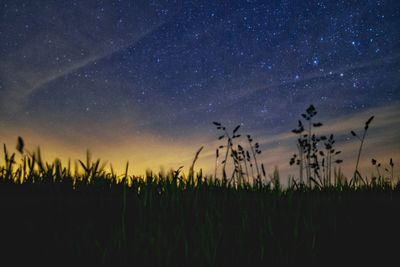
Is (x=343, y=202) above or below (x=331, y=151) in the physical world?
below

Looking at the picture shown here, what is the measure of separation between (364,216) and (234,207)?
4.03 ft

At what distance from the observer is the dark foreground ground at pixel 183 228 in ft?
9.45

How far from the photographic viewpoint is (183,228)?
10.2 ft

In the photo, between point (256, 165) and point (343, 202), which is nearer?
point (343, 202)

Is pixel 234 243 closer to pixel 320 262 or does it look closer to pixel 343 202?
pixel 320 262

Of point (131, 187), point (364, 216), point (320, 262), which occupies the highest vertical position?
point (131, 187)

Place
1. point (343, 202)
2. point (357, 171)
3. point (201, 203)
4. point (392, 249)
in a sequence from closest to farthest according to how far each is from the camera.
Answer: point (392, 249) < point (201, 203) < point (343, 202) < point (357, 171)

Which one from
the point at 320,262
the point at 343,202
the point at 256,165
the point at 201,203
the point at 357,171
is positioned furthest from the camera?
the point at 256,165

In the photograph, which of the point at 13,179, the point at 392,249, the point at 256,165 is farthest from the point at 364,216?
the point at 13,179

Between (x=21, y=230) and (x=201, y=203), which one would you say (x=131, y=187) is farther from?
(x=21, y=230)

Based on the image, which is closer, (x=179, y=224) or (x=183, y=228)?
(x=183, y=228)

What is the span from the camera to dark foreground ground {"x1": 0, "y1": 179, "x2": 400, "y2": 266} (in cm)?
288

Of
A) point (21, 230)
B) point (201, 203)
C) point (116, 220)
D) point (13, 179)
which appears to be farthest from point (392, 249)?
point (13, 179)

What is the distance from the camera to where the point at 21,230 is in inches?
123
